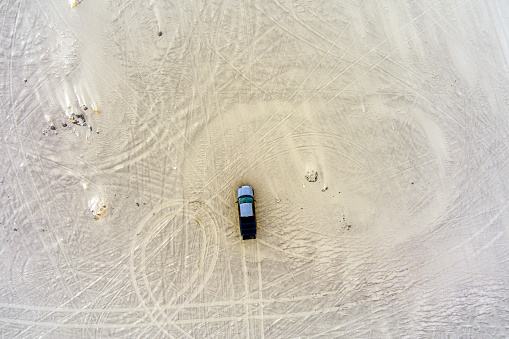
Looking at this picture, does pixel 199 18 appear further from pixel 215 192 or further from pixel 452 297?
pixel 452 297

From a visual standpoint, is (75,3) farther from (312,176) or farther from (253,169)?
(312,176)

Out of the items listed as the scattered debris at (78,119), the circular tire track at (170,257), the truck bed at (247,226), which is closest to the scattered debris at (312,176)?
the truck bed at (247,226)

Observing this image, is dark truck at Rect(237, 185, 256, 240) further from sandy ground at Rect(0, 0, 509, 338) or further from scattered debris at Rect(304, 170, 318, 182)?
scattered debris at Rect(304, 170, 318, 182)

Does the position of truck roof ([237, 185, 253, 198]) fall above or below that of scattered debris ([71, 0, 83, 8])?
below

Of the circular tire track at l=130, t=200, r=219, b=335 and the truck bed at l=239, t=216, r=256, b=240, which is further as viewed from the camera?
the circular tire track at l=130, t=200, r=219, b=335

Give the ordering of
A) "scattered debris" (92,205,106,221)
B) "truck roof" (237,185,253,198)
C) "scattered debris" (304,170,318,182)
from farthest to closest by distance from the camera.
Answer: "scattered debris" (304,170,318,182) → "scattered debris" (92,205,106,221) → "truck roof" (237,185,253,198)

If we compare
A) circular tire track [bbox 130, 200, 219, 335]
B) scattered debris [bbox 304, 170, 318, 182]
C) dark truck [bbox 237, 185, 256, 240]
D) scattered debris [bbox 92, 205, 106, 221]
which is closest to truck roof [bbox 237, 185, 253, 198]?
dark truck [bbox 237, 185, 256, 240]

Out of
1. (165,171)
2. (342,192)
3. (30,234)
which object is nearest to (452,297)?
(342,192)

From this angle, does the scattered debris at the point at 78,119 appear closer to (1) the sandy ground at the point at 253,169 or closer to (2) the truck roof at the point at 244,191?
(1) the sandy ground at the point at 253,169
